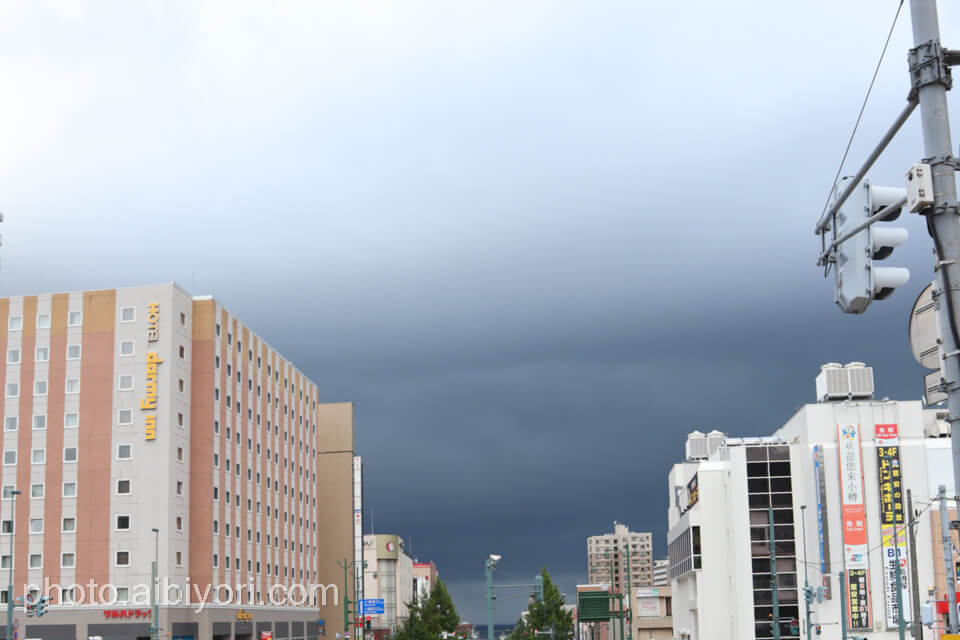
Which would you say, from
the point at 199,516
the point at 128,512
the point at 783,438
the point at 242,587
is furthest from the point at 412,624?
the point at 783,438

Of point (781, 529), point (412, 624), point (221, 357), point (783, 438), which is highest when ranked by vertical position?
point (221, 357)

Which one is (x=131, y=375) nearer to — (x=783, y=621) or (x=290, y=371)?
(x=290, y=371)

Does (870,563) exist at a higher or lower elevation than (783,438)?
lower

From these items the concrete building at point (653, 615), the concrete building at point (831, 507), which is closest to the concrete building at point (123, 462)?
the concrete building at point (831, 507)

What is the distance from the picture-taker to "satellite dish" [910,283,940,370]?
12359 mm

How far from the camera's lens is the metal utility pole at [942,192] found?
36.9ft

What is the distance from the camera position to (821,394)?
107m

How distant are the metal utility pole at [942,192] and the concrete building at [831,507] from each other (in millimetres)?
89348

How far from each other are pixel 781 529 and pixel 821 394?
14.8 m

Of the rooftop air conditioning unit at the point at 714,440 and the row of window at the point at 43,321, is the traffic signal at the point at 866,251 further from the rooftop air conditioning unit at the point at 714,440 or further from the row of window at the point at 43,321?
the rooftop air conditioning unit at the point at 714,440

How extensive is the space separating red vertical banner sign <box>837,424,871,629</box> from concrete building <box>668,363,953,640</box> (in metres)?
0.09

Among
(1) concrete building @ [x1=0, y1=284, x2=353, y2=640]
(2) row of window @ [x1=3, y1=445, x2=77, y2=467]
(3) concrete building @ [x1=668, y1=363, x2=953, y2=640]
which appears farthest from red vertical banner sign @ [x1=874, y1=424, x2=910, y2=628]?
(2) row of window @ [x1=3, y1=445, x2=77, y2=467]

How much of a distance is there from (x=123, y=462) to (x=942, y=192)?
92.4 meters

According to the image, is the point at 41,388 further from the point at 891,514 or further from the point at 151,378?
the point at 891,514
